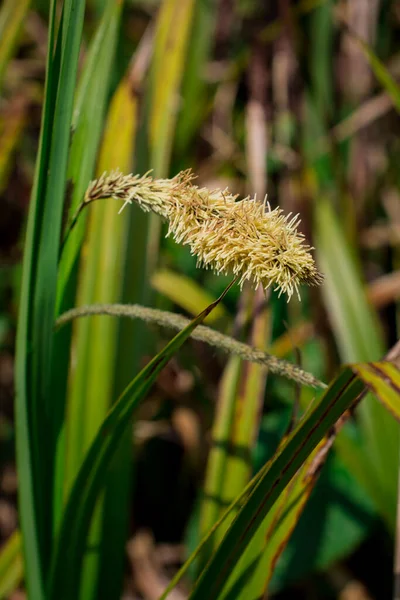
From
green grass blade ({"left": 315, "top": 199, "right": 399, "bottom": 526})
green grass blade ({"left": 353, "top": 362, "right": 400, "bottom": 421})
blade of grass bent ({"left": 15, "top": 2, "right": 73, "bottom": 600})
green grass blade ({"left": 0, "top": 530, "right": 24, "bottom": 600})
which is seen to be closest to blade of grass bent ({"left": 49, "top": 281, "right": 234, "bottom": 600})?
blade of grass bent ({"left": 15, "top": 2, "right": 73, "bottom": 600})

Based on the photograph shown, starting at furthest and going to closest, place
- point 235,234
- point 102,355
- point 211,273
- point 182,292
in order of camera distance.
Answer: point 211,273
point 182,292
point 102,355
point 235,234

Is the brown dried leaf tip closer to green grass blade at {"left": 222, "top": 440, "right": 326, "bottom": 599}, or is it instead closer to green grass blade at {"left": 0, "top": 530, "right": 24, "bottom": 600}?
green grass blade at {"left": 222, "top": 440, "right": 326, "bottom": 599}

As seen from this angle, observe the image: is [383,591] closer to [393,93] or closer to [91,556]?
[91,556]

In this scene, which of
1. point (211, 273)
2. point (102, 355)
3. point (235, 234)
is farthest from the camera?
point (211, 273)

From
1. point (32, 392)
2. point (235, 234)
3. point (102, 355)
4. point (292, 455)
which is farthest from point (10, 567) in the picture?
point (235, 234)

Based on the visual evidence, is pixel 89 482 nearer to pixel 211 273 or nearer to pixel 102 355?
pixel 102 355

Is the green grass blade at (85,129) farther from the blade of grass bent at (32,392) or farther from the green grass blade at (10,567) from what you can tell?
the green grass blade at (10,567)

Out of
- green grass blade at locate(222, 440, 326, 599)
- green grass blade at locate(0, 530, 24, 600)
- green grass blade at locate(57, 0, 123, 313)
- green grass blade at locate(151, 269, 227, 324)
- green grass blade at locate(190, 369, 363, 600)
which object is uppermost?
green grass blade at locate(57, 0, 123, 313)

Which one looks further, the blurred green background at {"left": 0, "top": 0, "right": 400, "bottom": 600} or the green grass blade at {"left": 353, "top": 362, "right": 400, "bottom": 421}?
the blurred green background at {"left": 0, "top": 0, "right": 400, "bottom": 600}
